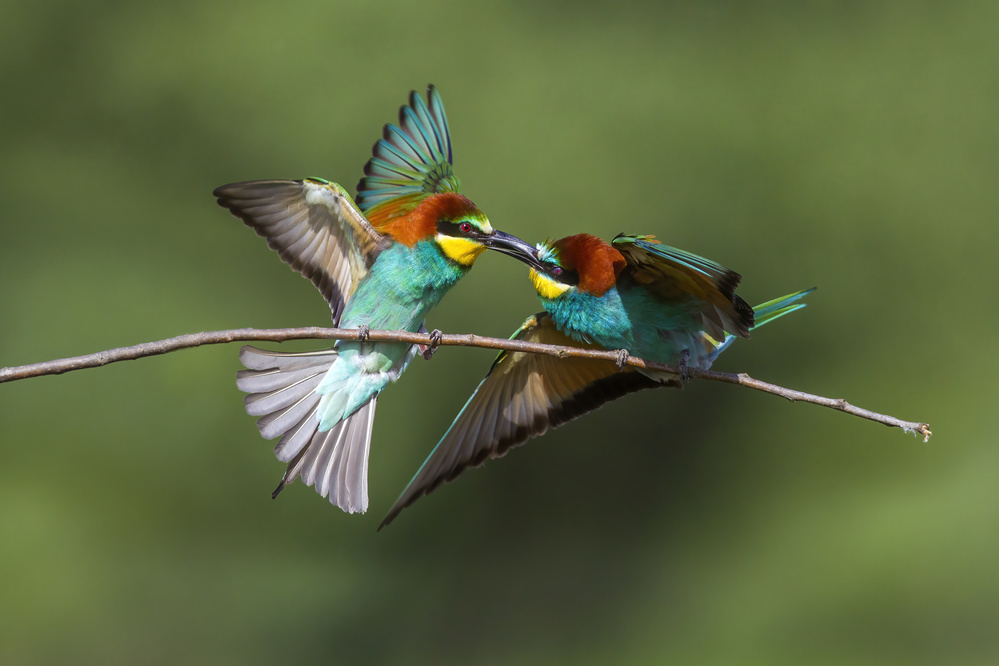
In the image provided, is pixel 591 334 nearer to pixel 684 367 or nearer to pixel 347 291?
pixel 684 367

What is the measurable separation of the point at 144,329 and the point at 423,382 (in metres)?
0.51

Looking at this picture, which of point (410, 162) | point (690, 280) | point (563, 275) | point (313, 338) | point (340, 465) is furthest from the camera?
point (410, 162)

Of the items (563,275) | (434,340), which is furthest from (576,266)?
(434,340)

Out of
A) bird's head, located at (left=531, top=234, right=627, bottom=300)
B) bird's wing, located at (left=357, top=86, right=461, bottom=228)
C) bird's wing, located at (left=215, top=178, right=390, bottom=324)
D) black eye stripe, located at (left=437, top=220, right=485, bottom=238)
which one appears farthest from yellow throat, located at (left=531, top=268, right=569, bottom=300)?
bird's wing, located at (left=357, top=86, right=461, bottom=228)

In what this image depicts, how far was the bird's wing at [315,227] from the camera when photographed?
40.8 inches

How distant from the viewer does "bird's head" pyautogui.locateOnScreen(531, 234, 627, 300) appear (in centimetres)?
94

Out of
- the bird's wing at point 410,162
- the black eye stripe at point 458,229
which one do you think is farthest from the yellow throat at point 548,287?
the bird's wing at point 410,162

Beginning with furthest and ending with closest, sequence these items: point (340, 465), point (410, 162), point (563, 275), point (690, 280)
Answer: point (410, 162), point (340, 465), point (563, 275), point (690, 280)

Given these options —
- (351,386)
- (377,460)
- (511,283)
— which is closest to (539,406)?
(351,386)

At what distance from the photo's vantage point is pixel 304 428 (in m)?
1.06

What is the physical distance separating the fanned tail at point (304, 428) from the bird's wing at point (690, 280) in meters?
0.39

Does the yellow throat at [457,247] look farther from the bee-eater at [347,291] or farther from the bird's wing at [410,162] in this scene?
the bird's wing at [410,162]

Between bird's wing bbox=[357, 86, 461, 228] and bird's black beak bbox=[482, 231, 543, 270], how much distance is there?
268mm

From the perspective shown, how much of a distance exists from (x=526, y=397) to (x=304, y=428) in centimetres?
27
